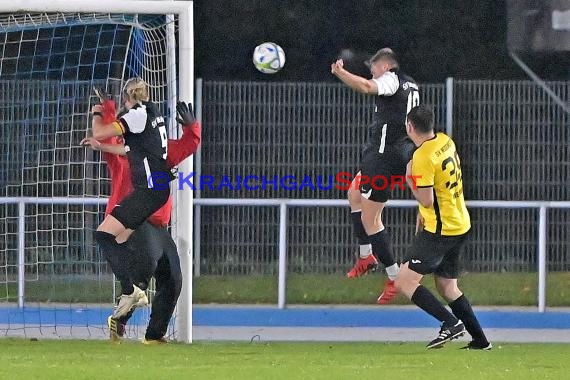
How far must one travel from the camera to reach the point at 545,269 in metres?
16.5

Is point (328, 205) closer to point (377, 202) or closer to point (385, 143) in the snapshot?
point (377, 202)

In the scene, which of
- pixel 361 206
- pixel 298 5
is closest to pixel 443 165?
pixel 361 206

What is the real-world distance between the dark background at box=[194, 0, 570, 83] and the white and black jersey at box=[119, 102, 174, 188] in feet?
25.4

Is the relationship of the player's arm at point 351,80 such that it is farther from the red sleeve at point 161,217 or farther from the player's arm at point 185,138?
the red sleeve at point 161,217

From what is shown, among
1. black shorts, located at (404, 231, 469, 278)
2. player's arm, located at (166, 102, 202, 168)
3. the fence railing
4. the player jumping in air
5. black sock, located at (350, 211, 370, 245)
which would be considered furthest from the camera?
the fence railing

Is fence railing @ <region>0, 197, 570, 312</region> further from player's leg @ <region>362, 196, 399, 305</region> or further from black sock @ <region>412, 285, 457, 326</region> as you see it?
black sock @ <region>412, 285, 457, 326</region>

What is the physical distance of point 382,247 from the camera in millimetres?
12266

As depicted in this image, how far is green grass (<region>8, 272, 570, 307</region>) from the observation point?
55.4 ft

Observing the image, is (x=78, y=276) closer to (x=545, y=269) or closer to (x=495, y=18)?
(x=545, y=269)

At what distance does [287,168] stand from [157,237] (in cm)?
583

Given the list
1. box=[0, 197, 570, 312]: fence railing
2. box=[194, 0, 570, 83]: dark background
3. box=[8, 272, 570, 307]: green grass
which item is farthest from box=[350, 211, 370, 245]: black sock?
box=[194, 0, 570, 83]: dark background

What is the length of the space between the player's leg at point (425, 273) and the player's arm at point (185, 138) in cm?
181

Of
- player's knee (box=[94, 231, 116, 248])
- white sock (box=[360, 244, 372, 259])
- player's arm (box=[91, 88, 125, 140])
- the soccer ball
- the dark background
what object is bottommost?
white sock (box=[360, 244, 372, 259])

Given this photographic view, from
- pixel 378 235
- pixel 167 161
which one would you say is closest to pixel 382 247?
pixel 378 235
